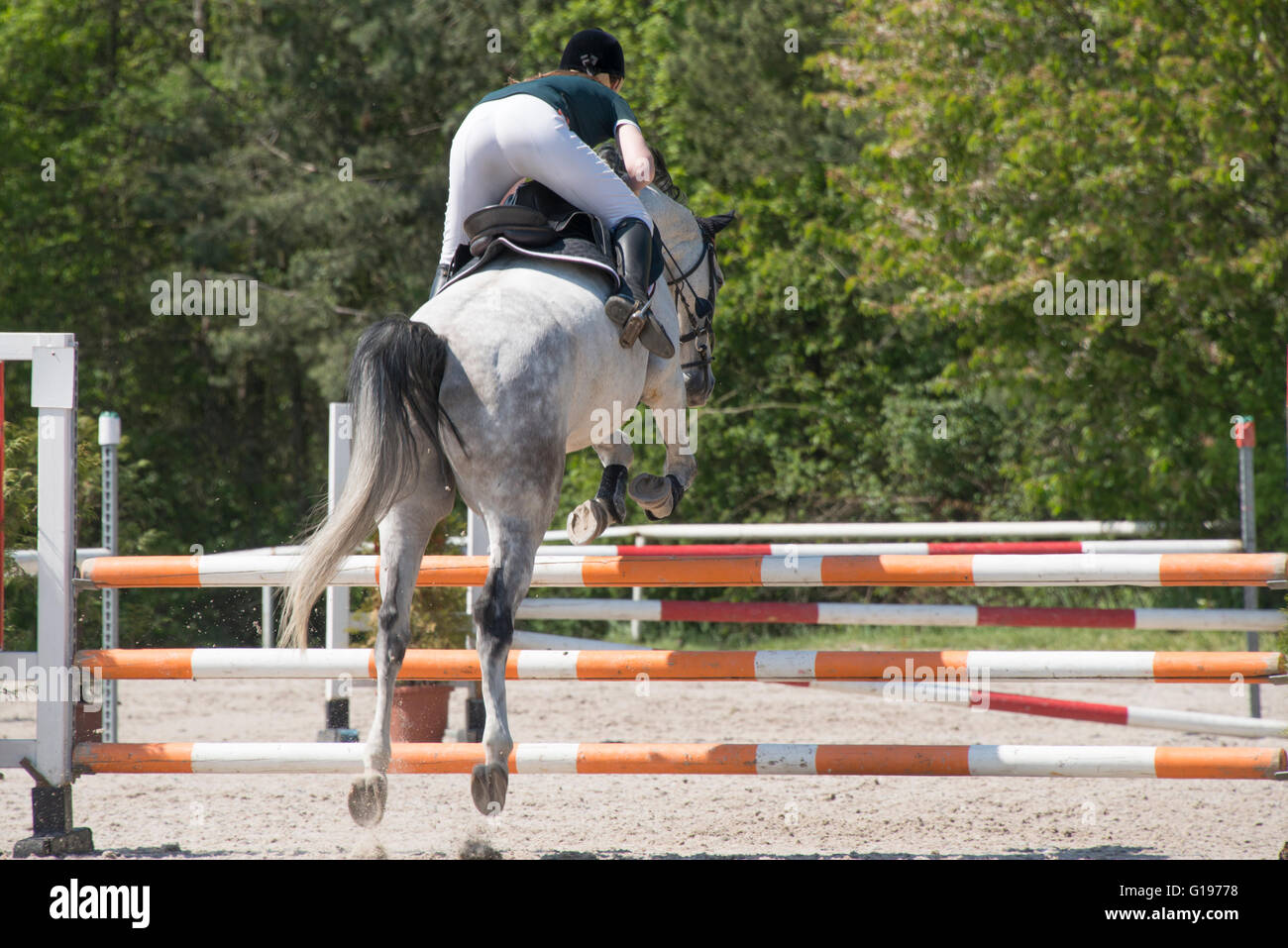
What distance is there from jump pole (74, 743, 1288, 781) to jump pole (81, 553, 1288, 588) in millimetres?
484

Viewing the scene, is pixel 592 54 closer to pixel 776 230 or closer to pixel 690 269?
pixel 690 269

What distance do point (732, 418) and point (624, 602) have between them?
8.53 meters

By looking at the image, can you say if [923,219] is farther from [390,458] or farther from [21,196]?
[21,196]

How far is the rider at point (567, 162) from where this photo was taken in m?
3.96

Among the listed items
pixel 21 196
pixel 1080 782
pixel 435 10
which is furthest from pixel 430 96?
pixel 1080 782

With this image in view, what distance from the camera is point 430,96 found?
18.2m

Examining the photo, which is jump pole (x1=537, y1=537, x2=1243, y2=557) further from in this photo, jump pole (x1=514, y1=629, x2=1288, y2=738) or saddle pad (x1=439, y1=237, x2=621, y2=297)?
saddle pad (x1=439, y1=237, x2=621, y2=297)

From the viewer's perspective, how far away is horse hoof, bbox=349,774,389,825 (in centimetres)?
347

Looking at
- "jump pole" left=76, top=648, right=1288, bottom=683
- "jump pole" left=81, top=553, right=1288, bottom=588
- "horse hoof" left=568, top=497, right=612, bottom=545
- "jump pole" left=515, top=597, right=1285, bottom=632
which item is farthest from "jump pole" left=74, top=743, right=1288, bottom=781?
"jump pole" left=515, top=597, right=1285, bottom=632

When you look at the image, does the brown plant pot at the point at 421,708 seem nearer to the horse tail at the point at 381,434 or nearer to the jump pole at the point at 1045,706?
the jump pole at the point at 1045,706

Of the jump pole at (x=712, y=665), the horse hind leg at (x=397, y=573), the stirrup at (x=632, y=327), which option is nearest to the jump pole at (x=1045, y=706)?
the jump pole at (x=712, y=665)

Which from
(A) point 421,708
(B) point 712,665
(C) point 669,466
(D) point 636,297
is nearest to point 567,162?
(D) point 636,297
